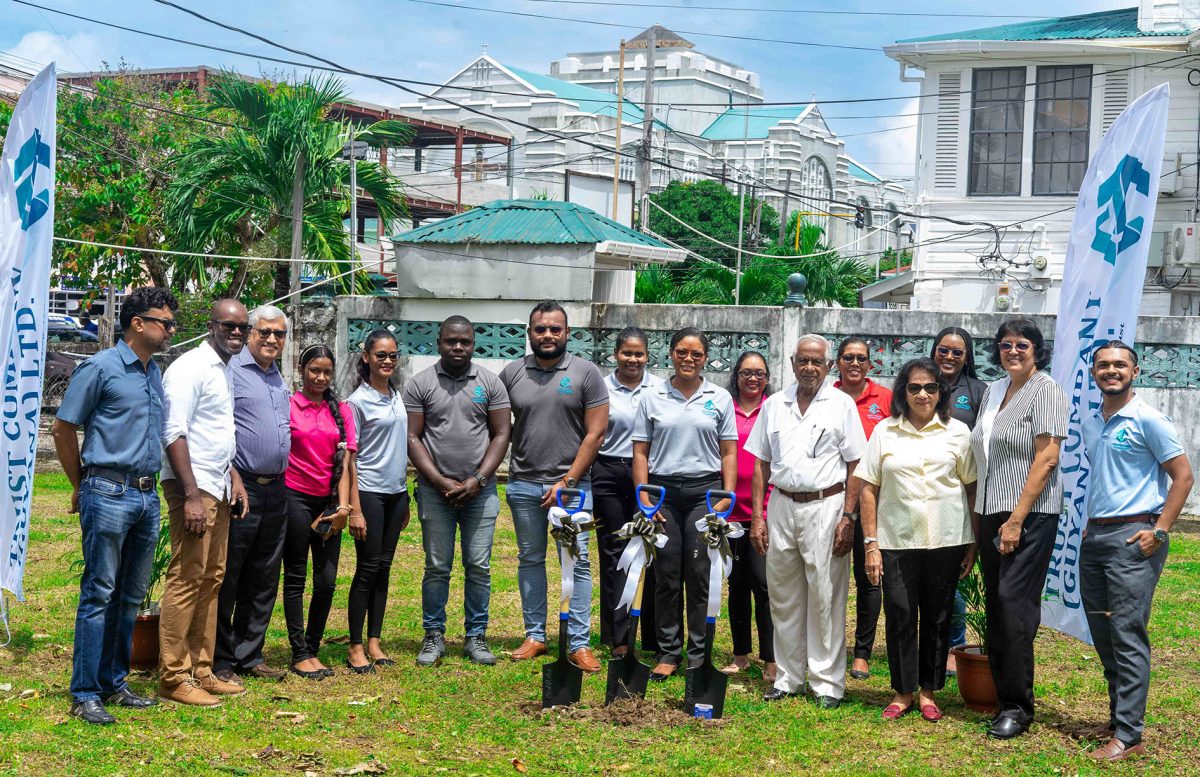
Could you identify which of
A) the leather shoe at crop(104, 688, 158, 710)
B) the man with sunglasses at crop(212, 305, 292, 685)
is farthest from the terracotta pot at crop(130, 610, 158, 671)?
the leather shoe at crop(104, 688, 158, 710)

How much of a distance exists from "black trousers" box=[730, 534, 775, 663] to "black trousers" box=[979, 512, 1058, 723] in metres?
1.63

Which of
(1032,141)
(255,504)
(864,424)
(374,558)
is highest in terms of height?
(1032,141)

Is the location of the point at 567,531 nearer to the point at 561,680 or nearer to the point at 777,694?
the point at 561,680

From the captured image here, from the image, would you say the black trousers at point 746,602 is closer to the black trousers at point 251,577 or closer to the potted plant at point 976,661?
the potted plant at point 976,661

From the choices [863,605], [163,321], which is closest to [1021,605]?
[863,605]

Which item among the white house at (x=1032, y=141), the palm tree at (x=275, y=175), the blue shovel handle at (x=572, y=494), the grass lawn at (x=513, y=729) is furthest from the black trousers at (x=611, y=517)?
the white house at (x=1032, y=141)

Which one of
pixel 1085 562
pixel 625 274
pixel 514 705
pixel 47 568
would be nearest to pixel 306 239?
pixel 625 274

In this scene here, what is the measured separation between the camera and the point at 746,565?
7.75 m

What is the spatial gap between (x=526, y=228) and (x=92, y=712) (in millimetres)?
8494

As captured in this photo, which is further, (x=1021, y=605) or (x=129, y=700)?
(x=129, y=700)

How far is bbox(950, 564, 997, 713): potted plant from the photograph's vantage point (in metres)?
6.76

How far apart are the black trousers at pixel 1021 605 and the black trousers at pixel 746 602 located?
163 centimetres

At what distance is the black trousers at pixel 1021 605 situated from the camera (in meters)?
6.31

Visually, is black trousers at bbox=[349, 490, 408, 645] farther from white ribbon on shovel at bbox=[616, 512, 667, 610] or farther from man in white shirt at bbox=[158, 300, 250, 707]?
white ribbon on shovel at bbox=[616, 512, 667, 610]
